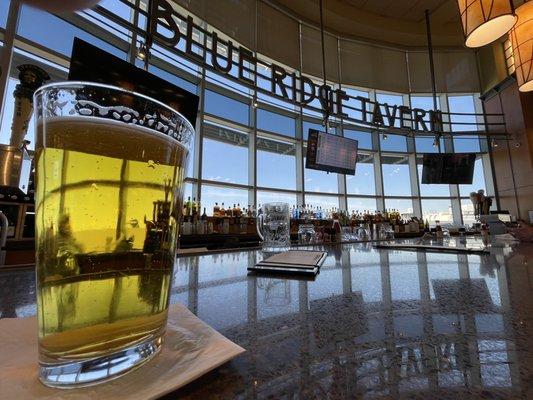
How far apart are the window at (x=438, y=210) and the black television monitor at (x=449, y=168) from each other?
6.80 ft

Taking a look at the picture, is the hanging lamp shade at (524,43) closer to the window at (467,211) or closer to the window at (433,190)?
the window at (433,190)

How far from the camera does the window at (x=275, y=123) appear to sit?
20.2ft

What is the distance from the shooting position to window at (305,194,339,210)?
650 cm

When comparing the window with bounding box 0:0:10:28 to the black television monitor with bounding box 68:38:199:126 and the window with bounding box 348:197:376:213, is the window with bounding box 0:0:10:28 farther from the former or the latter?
the window with bounding box 348:197:376:213

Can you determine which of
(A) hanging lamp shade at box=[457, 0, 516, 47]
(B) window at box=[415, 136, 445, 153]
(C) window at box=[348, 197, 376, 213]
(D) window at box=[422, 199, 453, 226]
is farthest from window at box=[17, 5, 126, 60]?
(D) window at box=[422, 199, 453, 226]

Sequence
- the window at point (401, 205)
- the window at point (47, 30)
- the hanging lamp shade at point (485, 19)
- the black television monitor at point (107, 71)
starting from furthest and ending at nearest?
1. the window at point (401, 205)
2. the window at point (47, 30)
3. the black television monitor at point (107, 71)
4. the hanging lamp shade at point (485, 19)

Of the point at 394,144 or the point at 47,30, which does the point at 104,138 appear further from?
the point at 394,144

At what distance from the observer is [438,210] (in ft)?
24.6

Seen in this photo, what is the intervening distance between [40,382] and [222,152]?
5637 mm

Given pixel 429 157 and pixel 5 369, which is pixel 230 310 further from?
pixel 429 157

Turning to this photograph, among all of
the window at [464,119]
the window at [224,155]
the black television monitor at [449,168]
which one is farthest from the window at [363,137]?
the window at [224,155]

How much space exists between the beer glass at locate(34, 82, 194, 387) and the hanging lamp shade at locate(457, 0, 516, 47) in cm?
242

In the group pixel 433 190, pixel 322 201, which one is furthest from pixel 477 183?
pixel 322 201

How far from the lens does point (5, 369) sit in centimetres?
21
